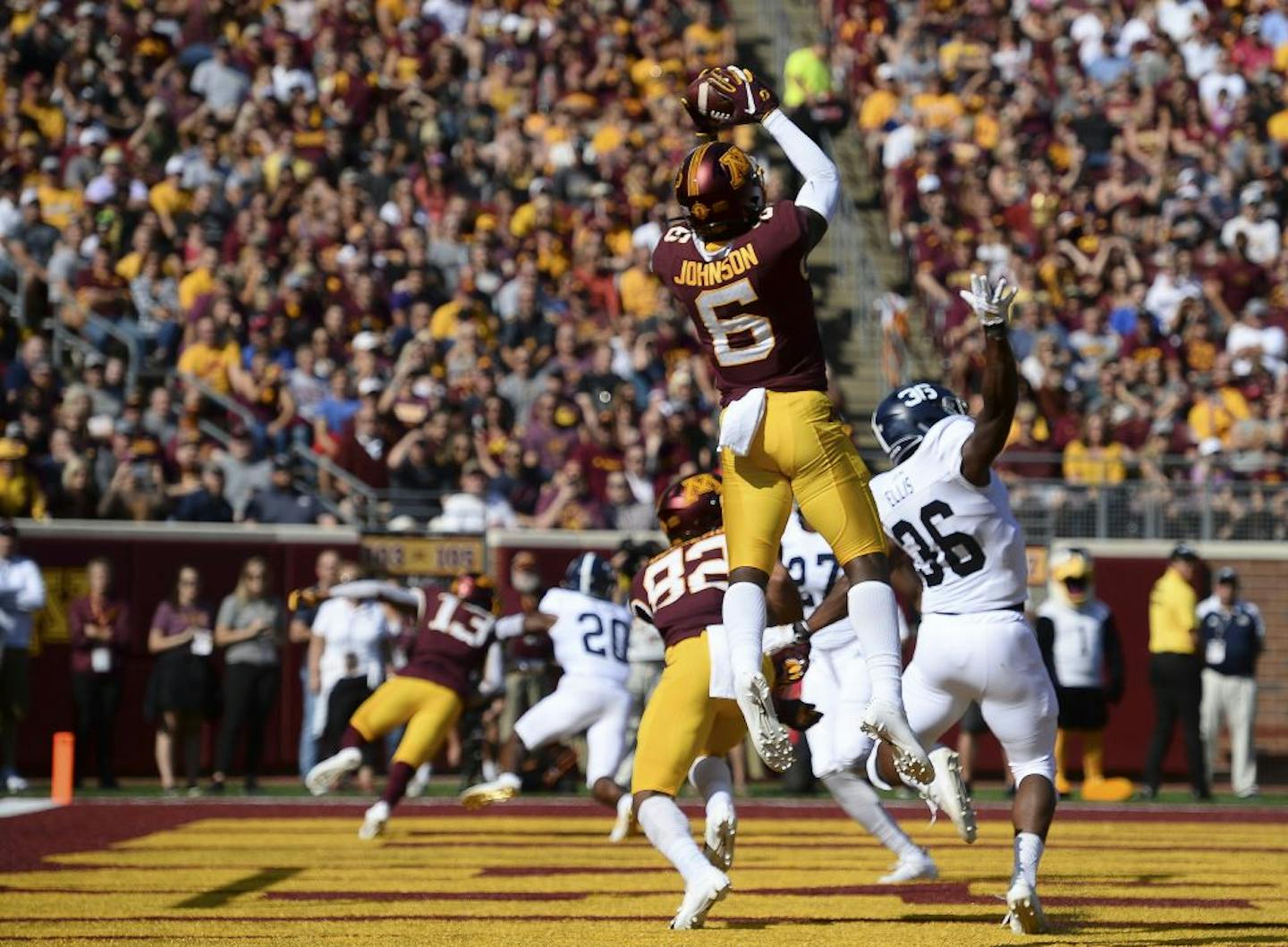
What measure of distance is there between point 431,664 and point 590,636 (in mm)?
950

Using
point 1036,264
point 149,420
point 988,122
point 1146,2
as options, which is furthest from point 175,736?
point 1146,2

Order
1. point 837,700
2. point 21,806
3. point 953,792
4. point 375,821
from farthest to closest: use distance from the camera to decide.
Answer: point 21,806
point 375,821
point 837,700
point 953,792

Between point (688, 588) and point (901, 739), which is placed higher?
point (688, 588)

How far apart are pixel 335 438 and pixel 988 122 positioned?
8373mm

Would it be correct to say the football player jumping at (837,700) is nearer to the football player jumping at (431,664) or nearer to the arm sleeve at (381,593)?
the football player jumping at (431,664)

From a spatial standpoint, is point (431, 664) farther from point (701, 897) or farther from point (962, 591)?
point (701, 897)

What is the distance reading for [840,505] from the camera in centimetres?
712

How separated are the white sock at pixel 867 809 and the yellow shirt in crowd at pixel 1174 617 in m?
7.16

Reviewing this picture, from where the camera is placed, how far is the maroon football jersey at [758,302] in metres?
7.00

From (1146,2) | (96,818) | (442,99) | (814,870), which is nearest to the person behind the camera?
(814,870)

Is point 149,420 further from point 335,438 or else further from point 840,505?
point 840,505

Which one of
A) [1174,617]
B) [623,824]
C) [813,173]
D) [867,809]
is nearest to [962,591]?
[867,809]

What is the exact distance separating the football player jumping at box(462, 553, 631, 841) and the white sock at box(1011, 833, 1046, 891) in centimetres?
485

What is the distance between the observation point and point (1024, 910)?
7.13 metres
